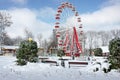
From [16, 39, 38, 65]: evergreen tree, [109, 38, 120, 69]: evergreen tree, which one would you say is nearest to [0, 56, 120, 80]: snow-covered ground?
[109, 38, 120, 69]: evergreen tree

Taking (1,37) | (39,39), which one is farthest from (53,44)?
(1,37)

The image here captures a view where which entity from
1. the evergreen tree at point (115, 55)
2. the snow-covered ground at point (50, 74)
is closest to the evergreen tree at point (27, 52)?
the snow-covered ground at point (50, 74)

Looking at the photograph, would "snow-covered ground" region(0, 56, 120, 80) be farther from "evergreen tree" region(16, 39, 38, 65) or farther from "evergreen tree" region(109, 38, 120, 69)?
"evergreen tree" region(16, 39, 38, 65)

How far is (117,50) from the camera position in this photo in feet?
59.4

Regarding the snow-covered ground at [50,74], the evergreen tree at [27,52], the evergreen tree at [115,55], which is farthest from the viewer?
the evergreen tree at [27,52]

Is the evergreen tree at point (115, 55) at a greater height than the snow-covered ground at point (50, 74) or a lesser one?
greater

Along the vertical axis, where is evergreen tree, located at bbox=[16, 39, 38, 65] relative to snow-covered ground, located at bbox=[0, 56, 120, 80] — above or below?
above

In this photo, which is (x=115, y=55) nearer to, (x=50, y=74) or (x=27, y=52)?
(x=50, y=74)

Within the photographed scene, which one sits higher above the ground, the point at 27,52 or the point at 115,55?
the point at 27,52

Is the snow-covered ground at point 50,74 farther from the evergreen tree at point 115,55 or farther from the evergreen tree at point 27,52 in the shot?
the evergreen tree at point 27,52

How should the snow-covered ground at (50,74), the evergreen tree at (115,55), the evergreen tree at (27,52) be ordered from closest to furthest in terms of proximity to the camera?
1. the snow-covered ground at (50,74)
2. the evergreen tree at (115,55)
3. the evergreen tree at (27,52)

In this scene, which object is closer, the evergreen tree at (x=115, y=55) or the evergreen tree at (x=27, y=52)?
the evergreen tree at (x=115, y=55)

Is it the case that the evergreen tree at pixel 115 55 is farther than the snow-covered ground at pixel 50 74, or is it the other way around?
the evergreen tree at pixel 115 55

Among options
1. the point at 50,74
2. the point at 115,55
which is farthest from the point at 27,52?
the point at 50,74
